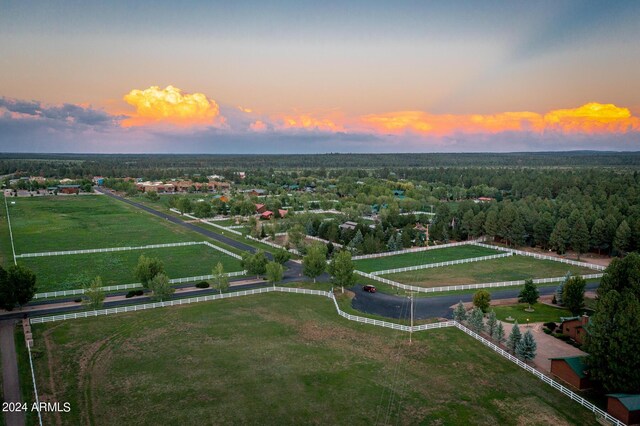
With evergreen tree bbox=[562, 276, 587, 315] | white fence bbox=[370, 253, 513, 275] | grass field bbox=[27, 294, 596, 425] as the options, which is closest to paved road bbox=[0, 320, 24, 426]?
grass field bbox=[27, 294, 596, 425]

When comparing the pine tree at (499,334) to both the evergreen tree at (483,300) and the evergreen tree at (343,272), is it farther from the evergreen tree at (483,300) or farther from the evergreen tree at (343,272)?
the evergreen tree at (343,272)

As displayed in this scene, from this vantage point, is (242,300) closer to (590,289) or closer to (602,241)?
(590,289)

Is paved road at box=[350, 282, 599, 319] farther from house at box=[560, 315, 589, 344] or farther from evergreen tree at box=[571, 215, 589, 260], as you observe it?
evergreen tree at box=[571, 215, 589, 260]

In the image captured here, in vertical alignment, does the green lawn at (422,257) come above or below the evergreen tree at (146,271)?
below

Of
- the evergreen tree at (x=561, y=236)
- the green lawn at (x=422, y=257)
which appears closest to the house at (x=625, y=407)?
the green lawn at (x=422, y=257)

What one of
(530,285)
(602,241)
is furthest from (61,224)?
(602,241)

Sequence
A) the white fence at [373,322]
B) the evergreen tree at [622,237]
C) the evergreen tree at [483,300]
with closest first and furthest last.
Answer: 1. the white fence at [373,322]
2. the evergreen tree at [483,300]
3. the evergreen tree at [622,237]

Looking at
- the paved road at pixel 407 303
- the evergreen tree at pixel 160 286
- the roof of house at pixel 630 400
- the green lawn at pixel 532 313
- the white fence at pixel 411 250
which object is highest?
the evergreen tree at pixel 160 286

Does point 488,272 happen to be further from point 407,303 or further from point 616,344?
point 616,344
